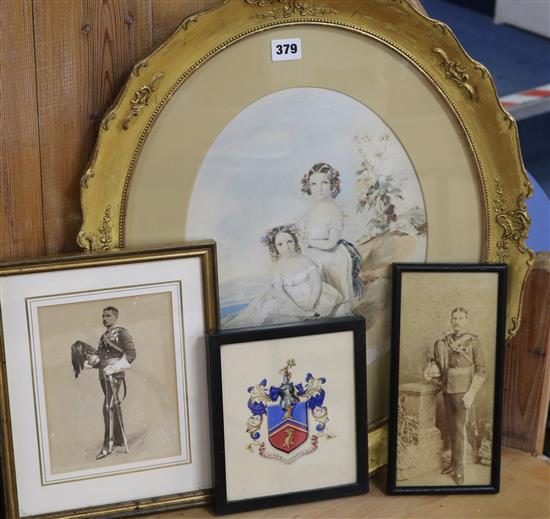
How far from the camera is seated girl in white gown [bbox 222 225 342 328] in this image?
113 centimetres

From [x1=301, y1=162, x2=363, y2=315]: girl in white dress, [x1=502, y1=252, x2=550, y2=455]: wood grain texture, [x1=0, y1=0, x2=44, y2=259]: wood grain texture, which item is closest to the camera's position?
[x1=0, y1=0, x2=44, y2=259]: wood grain texture

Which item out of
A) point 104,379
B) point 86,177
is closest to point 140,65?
point 86,177

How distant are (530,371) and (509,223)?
0.22 metres

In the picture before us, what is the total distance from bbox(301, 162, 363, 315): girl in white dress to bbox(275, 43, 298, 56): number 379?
14 cm

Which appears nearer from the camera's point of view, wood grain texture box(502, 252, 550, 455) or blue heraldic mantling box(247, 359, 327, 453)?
blue heraldic mantling box(247, 359, 327, 453)

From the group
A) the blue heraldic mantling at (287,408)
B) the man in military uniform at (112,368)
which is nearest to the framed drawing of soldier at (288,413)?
the blue heraldic mantling at (287,408)

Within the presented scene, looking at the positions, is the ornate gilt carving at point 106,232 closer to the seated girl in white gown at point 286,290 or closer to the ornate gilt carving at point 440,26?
the seated girl in white gown at point 286,290

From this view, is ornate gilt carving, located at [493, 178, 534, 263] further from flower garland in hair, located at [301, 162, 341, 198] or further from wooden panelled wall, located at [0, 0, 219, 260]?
wooden panelled wall, located at [0, 0, 219, 260]

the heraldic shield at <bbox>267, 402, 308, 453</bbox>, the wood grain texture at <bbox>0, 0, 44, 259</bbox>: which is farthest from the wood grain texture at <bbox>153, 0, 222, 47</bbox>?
the heraldic shield at <bbox>267, 402, 308, 453</bbox>

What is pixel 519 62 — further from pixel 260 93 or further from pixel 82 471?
pixel 82 471

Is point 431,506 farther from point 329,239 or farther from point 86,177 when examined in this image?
point 86,177

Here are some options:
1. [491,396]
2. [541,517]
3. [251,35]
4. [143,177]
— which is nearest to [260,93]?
[251,35]

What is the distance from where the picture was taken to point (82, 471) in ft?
3.62

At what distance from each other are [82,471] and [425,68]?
632mm
